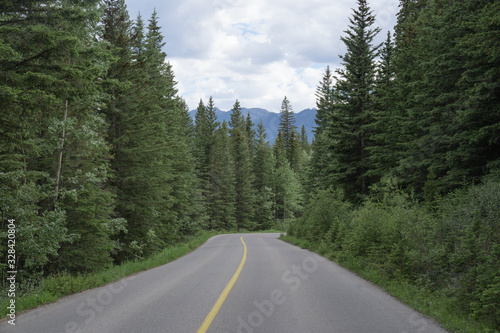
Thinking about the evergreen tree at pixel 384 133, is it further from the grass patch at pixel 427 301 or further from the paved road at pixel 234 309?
the paved road at pixel 234 309

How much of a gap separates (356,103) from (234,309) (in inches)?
790

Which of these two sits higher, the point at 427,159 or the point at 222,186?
the point at 427,159

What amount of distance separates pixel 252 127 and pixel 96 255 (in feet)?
266

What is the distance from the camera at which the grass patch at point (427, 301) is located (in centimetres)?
532

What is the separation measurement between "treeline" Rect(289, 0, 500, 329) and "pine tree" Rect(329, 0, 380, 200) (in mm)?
73

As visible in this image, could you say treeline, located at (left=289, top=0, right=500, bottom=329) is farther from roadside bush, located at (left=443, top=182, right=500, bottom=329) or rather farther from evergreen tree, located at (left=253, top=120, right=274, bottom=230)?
evergreen tree, located at (left=253, top=120, right=274, bottom=230)

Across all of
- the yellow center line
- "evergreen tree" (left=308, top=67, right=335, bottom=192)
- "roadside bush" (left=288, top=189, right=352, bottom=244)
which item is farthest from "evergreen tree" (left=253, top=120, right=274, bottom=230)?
the yellow center line

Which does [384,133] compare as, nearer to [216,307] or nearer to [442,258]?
[442,258]

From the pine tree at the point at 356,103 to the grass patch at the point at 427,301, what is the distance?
44.5 ft

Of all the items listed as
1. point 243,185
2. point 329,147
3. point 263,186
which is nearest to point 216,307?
point 329,147

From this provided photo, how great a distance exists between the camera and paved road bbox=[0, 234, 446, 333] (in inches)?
210

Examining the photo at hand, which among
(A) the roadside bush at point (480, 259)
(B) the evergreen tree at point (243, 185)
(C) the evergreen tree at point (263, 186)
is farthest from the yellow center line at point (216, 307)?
(C) the evergreen tree at point (263, 186)

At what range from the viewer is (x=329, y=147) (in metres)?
23.9

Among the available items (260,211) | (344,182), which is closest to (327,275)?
(344,182)
